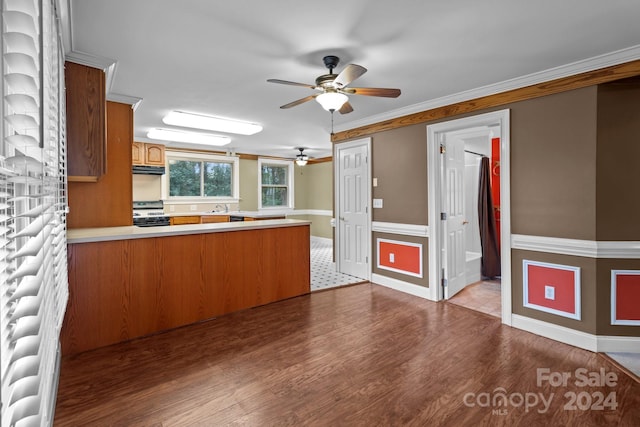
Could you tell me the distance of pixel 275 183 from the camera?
27.9 feet

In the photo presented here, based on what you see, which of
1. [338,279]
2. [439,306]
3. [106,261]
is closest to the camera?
[106,261]

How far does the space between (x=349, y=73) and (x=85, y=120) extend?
6.89 feet

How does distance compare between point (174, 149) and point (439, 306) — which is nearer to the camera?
point (439, 306)

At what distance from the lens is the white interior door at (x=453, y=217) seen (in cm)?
391

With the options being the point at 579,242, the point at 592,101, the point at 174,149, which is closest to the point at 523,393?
the point at 579,242

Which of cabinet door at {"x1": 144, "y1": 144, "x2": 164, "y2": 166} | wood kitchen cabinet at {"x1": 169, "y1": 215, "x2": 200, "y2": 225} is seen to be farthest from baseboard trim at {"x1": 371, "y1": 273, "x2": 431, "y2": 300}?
cabinet door at {"x1": 144, "y1": 144, "x2": 164, "y2": 166}

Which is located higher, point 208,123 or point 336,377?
point 208,123

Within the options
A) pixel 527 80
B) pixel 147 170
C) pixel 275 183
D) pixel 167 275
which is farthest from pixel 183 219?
pixel 527 80

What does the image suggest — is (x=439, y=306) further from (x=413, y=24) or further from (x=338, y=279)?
(x=413, y=24)

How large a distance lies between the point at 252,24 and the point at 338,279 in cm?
358

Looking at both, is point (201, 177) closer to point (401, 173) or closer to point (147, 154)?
point (147, 154)

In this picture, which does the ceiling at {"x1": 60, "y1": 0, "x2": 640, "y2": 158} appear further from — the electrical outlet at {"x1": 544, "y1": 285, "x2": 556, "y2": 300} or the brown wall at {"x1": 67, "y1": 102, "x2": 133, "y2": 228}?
the electrical outlet at {"x1": 544, "y1": 285, "x2": 556, "y2": 300}

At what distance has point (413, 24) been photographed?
6.90 feet

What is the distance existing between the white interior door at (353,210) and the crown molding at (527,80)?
710 millimetres
